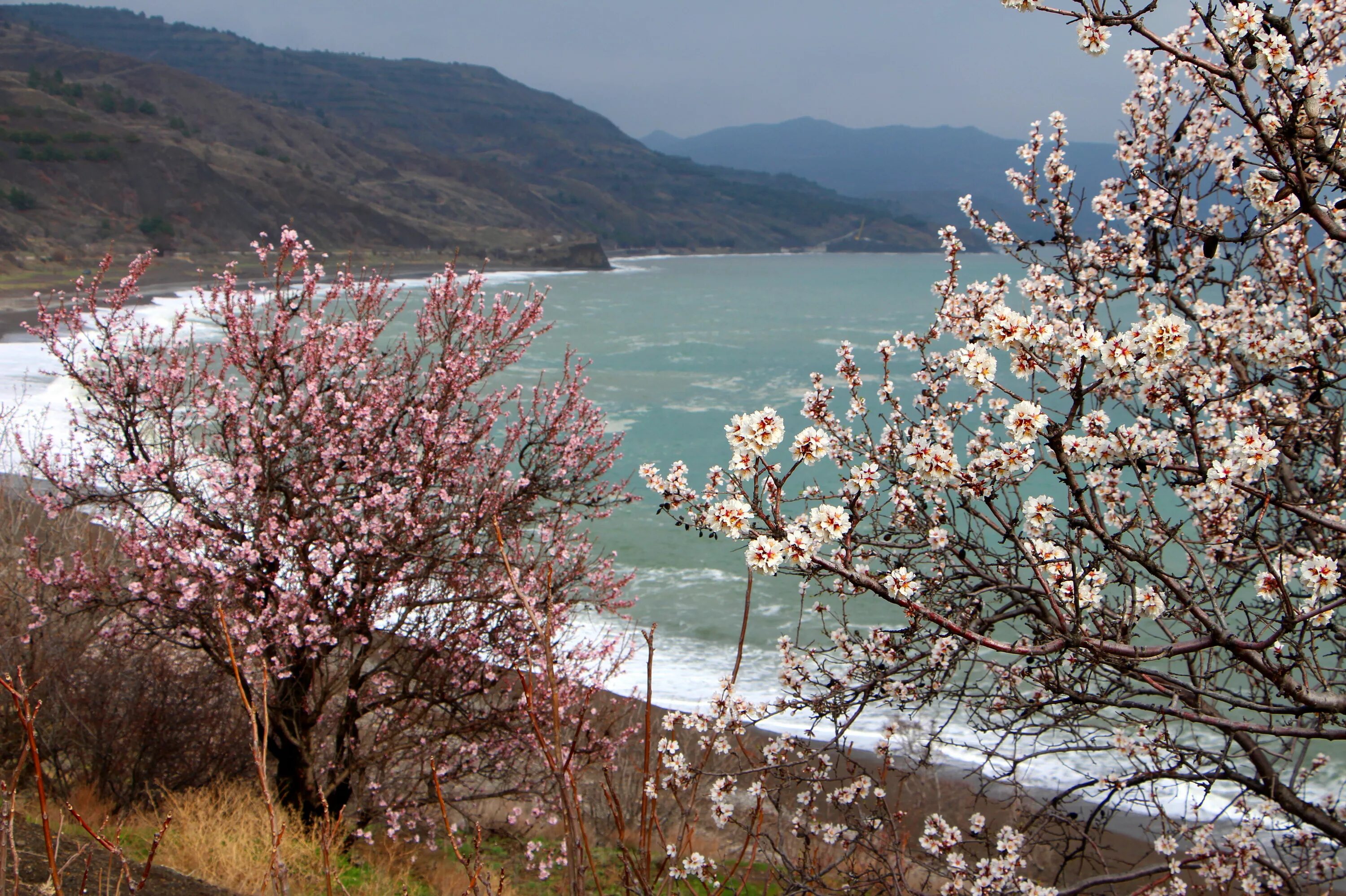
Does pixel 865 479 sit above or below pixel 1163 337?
below

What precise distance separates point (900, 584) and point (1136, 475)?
232 centimetres

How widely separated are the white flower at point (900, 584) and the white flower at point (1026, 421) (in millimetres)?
544

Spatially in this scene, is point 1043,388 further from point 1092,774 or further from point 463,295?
point 1092,774

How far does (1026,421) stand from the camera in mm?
2834

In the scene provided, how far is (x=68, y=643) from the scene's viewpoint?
8211 mm

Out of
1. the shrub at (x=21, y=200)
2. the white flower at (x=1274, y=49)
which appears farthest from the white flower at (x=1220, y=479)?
the shrub at (x=21, y=200)

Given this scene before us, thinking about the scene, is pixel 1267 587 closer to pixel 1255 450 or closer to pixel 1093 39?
pixel 1255 450

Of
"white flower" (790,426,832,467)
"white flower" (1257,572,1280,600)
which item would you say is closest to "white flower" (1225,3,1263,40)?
"white flower" (1257,572,1280,600)

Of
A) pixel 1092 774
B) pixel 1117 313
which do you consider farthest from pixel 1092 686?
pixel 1117 313

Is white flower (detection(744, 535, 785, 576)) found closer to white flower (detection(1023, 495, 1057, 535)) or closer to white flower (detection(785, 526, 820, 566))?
white flower (detection(785, 526, 820, 566))

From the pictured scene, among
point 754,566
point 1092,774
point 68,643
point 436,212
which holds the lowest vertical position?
point 1092,774

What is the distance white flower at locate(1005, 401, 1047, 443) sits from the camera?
2.79m

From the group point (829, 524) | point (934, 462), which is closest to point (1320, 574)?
point (934, 462)

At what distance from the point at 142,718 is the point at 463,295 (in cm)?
442
